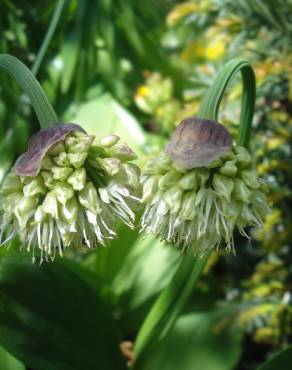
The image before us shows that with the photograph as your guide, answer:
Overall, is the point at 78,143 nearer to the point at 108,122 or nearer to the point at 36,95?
the point at 36,95

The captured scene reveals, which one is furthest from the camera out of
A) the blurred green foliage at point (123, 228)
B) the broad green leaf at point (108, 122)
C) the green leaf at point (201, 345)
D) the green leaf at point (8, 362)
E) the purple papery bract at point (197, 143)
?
the broad green leaf at point (108, 122)

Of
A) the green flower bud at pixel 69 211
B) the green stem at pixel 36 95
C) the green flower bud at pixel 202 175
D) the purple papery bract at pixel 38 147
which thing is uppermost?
the green stem at pixel 36 95

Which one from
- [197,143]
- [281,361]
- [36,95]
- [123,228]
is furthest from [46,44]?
[281,361]

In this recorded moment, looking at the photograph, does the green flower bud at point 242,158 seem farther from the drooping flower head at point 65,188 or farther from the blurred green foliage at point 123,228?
the blurred green foliage at point 123,228

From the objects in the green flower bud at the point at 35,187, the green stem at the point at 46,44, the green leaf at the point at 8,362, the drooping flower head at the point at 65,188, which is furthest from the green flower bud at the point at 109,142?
the green stem at the point at 46,44

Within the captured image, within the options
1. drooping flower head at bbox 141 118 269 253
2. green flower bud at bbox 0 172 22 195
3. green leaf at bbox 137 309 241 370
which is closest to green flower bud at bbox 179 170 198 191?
drooping flower head at bbox 141 118 269 253
